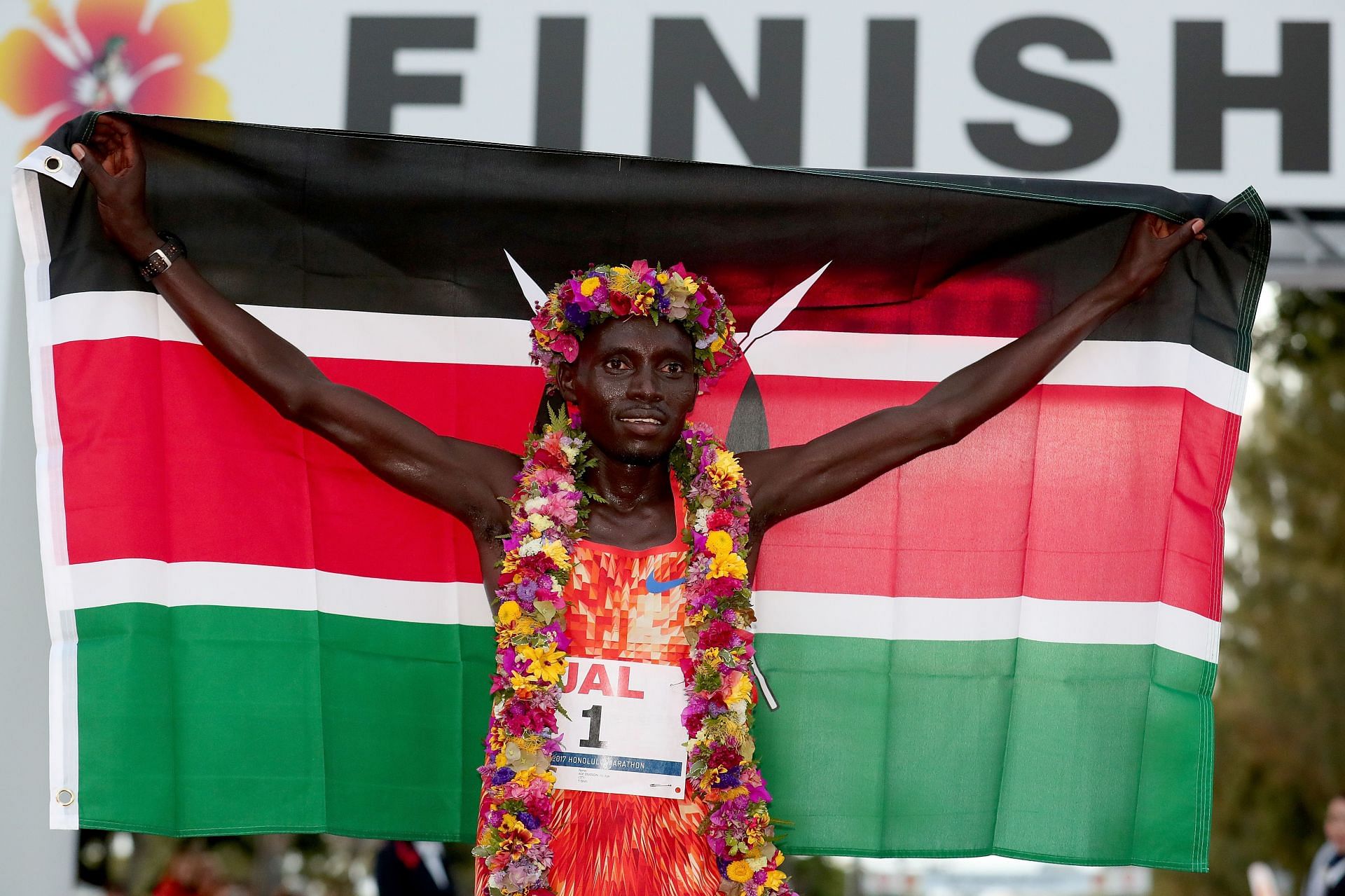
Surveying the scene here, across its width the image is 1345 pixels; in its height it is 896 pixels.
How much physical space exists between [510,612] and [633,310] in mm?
1070

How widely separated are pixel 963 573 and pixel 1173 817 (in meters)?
1.20

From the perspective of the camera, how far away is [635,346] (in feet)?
17.2

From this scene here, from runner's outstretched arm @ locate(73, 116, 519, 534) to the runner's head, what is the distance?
457 millimetres

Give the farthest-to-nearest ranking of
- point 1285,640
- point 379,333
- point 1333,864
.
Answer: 1. point 1285,640
2. point 1333,864
3. point 379,333

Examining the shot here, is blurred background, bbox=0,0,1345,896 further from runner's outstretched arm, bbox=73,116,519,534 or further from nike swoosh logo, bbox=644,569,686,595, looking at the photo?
nike swoosh logo, bbox=644,569,686,595

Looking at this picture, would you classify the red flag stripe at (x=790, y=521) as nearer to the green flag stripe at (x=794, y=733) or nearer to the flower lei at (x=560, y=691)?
the green flag stripe at (x=794, y=733)

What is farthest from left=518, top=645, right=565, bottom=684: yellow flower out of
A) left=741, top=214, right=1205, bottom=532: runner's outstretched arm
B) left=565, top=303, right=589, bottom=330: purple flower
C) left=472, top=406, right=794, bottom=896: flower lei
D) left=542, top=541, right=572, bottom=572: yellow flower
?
left=565, top=303, right=589, bottom=330: purple flower

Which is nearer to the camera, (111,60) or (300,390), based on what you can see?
(300,390)

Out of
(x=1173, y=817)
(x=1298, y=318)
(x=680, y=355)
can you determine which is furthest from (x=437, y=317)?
(x=1298, y=318)

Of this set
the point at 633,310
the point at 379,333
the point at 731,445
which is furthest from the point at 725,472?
the point at 379,333

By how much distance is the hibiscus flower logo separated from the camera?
689 centimetres

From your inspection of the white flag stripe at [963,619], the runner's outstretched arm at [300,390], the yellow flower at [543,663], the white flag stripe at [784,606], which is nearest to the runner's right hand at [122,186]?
the runner's outstretched arm at [300,390]

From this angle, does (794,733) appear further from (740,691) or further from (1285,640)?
(1285,640)

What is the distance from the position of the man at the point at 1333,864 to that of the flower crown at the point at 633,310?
6598 mm
